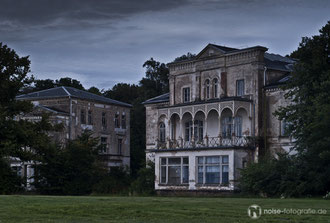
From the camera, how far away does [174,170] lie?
5284 cm

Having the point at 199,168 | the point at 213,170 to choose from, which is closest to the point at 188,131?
the point at 199,168

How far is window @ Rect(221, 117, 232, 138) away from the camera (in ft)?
168

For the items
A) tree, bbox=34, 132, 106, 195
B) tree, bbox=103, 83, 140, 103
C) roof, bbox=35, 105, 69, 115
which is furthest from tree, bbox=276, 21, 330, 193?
tree, bbox=103, 83, 140, 103

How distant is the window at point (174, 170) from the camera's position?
170 ft

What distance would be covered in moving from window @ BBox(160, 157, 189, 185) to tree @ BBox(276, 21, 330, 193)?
12.9m

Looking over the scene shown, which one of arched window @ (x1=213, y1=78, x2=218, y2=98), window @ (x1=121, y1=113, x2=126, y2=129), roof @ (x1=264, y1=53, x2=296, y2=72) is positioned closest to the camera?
roof @ (x1=264, y1=53, x2=296, y2=72)

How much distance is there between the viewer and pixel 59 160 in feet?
176

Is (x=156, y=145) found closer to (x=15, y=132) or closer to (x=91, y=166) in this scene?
(x=91, y=166)

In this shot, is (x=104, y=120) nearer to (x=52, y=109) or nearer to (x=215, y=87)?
(x=52, y=109)

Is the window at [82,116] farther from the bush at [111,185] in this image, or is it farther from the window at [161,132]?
the window at [161,132]

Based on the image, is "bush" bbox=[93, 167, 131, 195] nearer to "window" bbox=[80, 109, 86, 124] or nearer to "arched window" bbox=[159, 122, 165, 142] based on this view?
"arched window" bbox=[159, 122, 165, 142]

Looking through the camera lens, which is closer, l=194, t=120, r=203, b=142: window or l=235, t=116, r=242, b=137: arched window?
l=235, t=116, r=242, b=137: arched window

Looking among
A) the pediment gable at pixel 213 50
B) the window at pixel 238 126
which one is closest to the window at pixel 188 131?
the window at pixel 238 126

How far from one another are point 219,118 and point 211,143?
257 cm
